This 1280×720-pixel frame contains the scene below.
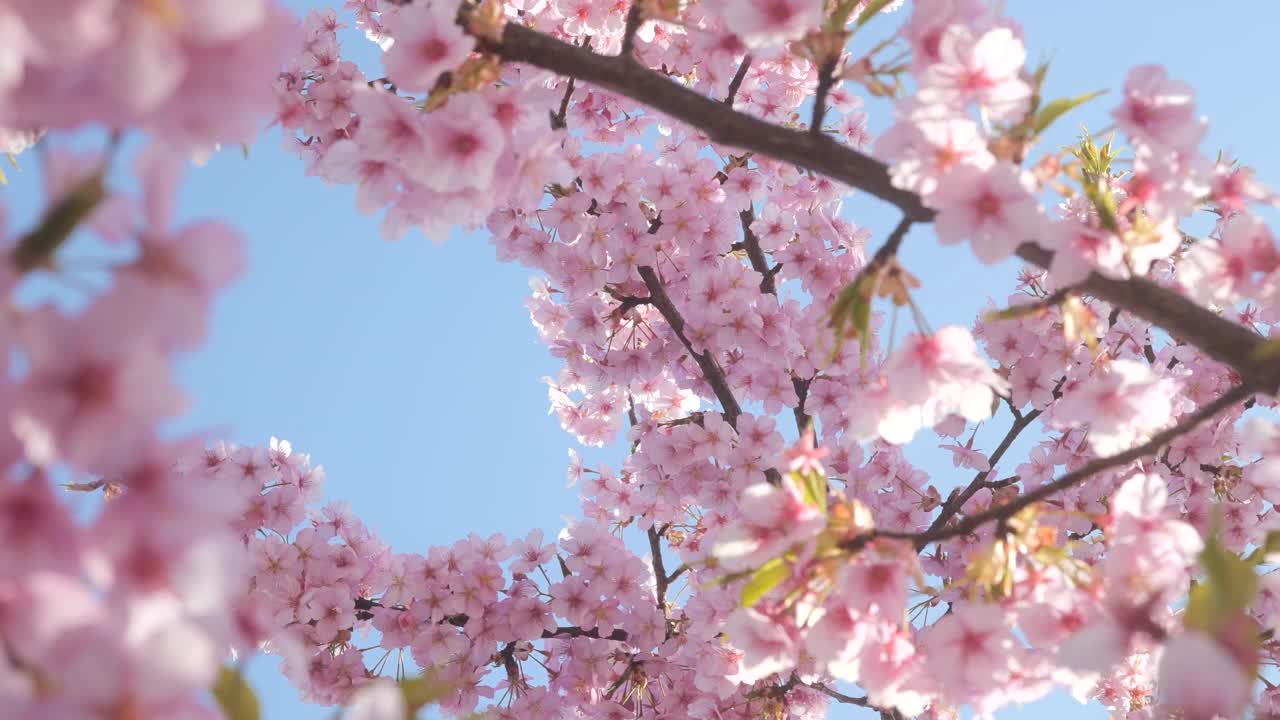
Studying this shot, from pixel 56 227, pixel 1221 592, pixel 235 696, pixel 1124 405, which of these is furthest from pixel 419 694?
pixel 1124 405

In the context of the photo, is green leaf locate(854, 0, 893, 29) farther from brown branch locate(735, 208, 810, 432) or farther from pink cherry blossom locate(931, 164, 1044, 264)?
brown branch locate(735, 208, 810, 432)

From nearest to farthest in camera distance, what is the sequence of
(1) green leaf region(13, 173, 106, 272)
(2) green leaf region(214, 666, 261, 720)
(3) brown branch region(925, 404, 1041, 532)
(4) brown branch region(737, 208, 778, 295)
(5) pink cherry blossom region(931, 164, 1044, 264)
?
(1) green leaf region(13, 173, 106, 272)
(2) green leaf region(214, 666, 261, 720)
(5) pink cherry blossom region(931, 164, 1044, 264)
(3) brown branch region(925, 404, 1041, 532)
(4) brown branch region(737, 208, 778, 295)

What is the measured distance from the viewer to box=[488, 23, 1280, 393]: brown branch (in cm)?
178

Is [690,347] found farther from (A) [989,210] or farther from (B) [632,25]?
(A) [989,210]

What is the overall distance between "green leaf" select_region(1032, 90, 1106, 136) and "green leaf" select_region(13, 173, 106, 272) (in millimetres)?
1733

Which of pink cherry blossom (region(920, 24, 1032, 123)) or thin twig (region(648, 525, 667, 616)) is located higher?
thin twig (region(648, 525, 667, 616))

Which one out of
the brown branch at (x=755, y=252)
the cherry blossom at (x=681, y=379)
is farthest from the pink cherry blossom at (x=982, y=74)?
the brown branch at (x=755, y=252)

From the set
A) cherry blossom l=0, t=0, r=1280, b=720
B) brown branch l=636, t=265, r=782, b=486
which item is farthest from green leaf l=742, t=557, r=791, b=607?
brown branch l=636, t=265, r=782, b=486

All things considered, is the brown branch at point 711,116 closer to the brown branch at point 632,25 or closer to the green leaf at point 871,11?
the brown branch at point 632,25

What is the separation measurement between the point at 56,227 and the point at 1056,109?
1786mm

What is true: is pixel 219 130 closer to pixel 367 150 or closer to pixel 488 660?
pixel 367 150

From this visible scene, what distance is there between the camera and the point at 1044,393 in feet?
12.5

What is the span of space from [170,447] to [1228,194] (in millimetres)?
2238

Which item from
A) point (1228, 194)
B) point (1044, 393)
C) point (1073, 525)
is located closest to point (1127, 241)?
point (1228, 194)
